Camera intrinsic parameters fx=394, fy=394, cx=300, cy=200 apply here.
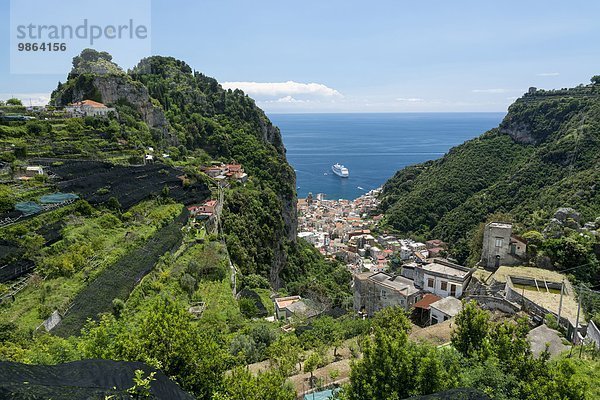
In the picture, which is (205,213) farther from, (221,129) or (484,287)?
(221,129)

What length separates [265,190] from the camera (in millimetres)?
Answer: 44344

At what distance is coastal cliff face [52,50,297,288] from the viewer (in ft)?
118

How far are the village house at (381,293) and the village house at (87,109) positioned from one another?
31795 millimetres

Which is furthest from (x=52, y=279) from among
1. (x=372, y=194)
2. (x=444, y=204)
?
(x=372, y=194)

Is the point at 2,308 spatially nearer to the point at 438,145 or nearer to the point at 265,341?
the point at 265,341

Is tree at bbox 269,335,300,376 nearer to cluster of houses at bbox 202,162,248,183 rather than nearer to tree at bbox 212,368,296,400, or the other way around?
tree at bbox 212,368,296,400

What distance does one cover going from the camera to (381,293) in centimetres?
2231

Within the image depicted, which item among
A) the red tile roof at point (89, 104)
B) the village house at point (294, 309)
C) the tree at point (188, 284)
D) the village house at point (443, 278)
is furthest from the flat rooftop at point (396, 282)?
the red tile roof at point (89, 104)

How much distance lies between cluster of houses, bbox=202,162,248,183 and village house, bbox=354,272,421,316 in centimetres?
2135

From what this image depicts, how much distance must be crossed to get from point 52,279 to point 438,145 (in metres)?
188

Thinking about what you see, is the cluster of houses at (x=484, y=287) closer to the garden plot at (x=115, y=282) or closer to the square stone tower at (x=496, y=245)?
the square stone tower at (x=496, y=245)

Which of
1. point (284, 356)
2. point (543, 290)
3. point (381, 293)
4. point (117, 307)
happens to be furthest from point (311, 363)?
point (543, 290)

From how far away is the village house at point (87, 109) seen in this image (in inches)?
1531

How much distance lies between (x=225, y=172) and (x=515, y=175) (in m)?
40.0
